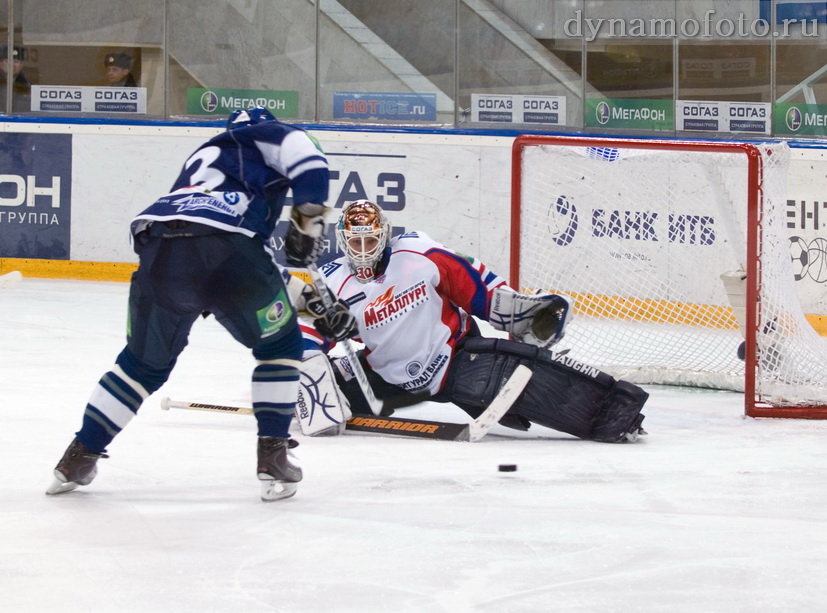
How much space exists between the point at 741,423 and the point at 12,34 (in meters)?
5.72

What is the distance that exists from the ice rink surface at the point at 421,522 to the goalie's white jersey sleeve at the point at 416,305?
0.91ft

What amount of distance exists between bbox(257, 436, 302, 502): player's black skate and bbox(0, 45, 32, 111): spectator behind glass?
5702mm

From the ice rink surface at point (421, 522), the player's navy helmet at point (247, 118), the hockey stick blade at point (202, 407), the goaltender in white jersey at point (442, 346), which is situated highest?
the player's navy helmet at point (247, 118)

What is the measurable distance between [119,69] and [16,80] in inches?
25.3

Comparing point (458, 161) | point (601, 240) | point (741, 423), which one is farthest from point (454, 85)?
point (741, 423)

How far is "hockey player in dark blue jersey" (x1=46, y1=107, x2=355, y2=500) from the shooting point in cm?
282

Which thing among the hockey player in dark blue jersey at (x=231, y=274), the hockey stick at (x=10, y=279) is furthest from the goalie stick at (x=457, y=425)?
the hockey stick at (x=10, y=279)

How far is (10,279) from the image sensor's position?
759cm

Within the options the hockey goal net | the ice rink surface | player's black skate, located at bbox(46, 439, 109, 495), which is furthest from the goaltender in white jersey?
player's black skate, located at bbox(46, 439, 109, 495)

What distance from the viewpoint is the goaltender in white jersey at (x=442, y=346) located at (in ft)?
12.6

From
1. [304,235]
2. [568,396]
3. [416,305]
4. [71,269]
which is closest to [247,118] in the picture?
[304,235]

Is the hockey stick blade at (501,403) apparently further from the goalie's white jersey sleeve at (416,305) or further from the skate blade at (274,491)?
the skate blade at (274,491)

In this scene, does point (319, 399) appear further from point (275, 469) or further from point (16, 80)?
point (16, 80)

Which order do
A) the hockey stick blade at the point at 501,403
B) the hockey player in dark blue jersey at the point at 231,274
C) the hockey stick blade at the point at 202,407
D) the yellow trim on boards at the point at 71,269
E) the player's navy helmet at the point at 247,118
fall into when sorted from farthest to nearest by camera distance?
the yellow trim on boards at the point at 71,269 → the hockey stick blade at the point at 202,407 → the hockey stick blade at the point at 501,403 → the player's navy helmet at the point at 247,118 → the hockey player in dark blue jersey at the point at 231,274
